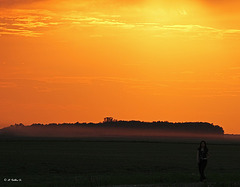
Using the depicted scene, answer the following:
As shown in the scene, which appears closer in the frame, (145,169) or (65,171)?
(65,171)

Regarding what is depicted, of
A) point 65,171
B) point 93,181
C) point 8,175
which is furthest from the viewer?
point 65,171

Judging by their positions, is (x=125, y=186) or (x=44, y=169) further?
(x=44, y=169)

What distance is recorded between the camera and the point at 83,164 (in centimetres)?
5947

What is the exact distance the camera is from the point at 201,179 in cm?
3809

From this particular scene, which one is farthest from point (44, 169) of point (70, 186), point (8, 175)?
point (70, 186)

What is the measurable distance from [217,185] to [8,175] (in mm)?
16666

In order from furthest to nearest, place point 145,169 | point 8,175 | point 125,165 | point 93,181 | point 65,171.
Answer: point 125,165, point 145,169, point 65,171, point 8,175, point 93,181

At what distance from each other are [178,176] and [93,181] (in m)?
6.89

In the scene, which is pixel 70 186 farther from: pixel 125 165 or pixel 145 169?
pixel 125 165

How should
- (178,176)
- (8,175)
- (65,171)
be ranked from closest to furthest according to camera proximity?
(178,176)
(8,175)
(65,171)

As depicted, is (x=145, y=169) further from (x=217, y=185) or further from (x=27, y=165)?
(x=217, y=185)

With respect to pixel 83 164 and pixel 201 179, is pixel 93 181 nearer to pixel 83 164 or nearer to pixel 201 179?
pixel 201 179

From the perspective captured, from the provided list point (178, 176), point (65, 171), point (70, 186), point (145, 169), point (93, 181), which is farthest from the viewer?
point (145, 169)

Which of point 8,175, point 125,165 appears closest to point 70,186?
point 8,175
